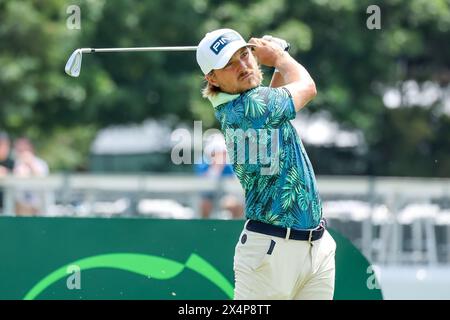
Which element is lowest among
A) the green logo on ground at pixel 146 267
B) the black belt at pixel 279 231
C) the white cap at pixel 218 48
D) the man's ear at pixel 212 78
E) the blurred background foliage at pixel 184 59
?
the green logo on ground at pixel 146 267

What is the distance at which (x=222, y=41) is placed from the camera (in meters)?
5.66

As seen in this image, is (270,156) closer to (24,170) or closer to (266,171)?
(266,171)

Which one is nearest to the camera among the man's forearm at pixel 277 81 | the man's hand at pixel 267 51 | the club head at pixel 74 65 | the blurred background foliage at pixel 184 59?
the man's hand at pixel 267 51

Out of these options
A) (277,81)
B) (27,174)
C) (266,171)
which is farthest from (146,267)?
(27,174)

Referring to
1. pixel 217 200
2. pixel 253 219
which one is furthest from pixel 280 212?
pixel 217 200

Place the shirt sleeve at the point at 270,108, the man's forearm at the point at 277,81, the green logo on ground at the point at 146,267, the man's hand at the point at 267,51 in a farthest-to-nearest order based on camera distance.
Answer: the green logo on ground at the point at 146,267 → the man's forearm at the point at 277,81 → the man's hand at the point at 267,51 → the shirt sleeve at the point at 270,108

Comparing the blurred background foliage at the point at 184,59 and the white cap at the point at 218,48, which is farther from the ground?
the blurred background foliage at the point at 184,59

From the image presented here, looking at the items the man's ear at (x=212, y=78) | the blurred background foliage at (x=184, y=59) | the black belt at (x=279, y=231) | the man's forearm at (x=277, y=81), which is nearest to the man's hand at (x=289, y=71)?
the man's forearm at (x=277, y=81)

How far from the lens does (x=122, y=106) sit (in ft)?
67.9

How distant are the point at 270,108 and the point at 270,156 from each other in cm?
24

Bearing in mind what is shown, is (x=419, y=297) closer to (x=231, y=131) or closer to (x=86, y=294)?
(x=86, y=294)

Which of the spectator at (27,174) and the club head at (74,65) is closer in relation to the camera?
the club head at (74,65)

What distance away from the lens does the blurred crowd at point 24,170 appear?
42.7ft

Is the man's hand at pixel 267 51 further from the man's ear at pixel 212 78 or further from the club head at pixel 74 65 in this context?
the club head at pixel 74 65
